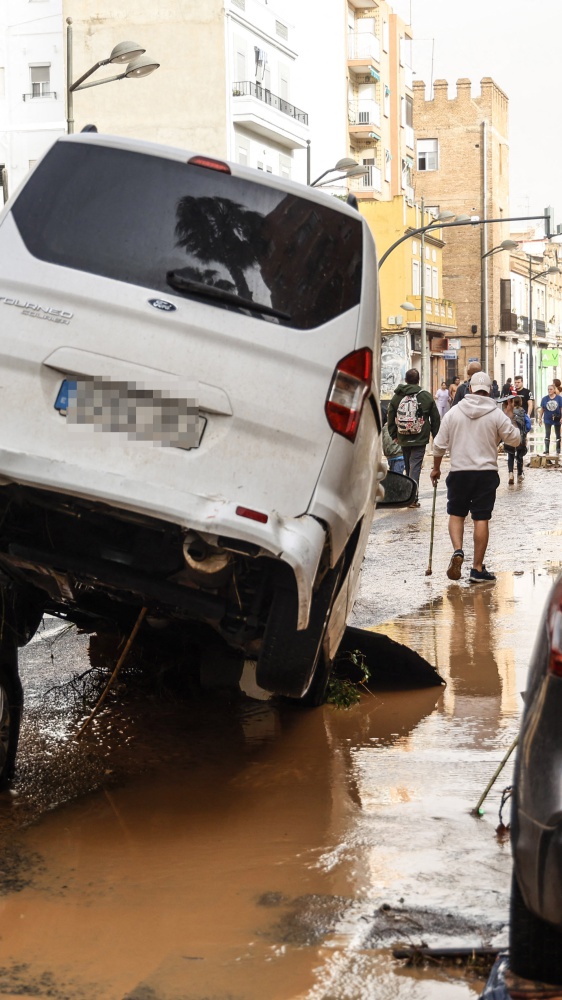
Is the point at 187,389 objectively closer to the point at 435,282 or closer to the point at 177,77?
the point at 177,77

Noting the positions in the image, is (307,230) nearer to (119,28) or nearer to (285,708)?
(285,708)

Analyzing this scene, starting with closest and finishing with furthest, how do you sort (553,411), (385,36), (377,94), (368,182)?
(553,411)
(368,182)
(377,94)
(385,36)

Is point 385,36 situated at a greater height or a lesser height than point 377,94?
greater

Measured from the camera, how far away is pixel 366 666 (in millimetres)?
7680

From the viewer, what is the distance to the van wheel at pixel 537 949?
3.22m

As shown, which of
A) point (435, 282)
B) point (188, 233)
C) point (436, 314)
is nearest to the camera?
point (188, 233)

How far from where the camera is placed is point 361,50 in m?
70.6

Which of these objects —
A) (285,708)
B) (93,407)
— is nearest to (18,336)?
(93,407)

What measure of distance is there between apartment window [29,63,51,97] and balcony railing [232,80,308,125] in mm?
6962

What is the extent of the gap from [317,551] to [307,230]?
48.8 inches

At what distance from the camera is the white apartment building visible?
52469mm

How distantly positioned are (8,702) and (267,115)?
172 feet

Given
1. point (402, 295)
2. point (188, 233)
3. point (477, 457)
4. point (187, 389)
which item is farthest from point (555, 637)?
point (402, 295)

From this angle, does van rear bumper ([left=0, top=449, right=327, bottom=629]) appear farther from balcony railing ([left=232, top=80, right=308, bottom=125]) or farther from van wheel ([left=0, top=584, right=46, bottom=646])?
balcony railing ([left=232, top=80, right=308, bottom=125])
